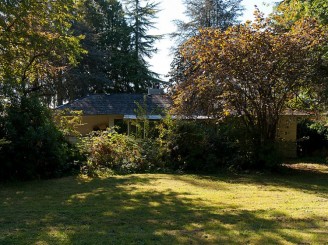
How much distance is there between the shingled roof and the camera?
22484mm

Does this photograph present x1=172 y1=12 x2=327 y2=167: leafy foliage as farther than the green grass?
Yes

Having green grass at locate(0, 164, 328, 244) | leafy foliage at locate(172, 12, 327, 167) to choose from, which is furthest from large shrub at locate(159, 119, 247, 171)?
green grass at locate(0, 164, 328, 244)

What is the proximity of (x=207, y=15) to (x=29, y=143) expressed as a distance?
2858 cm

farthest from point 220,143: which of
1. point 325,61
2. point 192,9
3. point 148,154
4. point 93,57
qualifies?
point 192,9

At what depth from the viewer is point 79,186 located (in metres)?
10.5

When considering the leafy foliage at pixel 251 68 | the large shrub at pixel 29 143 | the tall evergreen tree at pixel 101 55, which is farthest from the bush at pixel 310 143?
the tall evergreen tree at pixel 101 55

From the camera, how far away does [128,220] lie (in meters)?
6.29

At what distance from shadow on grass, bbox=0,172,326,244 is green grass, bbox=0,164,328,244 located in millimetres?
14

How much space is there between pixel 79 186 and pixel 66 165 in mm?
2876

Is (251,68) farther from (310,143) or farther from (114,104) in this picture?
(114,104)

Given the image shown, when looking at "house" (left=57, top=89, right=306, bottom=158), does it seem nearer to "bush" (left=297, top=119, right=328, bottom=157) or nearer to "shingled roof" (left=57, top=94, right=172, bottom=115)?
"shingled roof" (left=57, top=94, right=172, bottom=115)

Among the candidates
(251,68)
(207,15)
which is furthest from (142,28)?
(251,68)

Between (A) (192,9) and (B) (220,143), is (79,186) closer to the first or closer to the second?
(B) (220,143)

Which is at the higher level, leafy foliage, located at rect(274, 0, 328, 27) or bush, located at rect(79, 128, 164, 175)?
leafy foliage, located at rect(274, 0, 328, 27)
